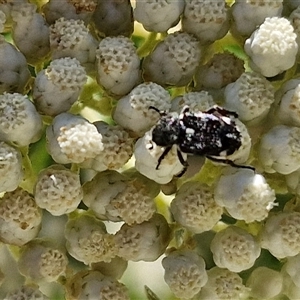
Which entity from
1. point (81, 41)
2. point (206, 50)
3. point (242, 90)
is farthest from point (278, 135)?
point (81, 41)

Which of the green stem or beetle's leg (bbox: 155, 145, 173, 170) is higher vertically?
beetle's leg (bbox: 155, 145, 173, 170)

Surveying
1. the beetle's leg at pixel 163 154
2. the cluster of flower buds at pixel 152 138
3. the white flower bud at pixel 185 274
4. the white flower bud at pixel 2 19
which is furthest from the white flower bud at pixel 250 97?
the white flower bud at pixel 2 19

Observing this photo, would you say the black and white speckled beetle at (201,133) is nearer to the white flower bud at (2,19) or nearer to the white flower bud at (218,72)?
the white flower bud at (218,72)

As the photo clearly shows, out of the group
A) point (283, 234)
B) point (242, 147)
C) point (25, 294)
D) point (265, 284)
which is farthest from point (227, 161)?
point (25, 294)

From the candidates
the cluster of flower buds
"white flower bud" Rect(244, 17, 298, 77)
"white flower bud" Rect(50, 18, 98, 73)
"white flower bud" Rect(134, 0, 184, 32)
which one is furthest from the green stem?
"white flower bud" Rect(244, 17, 298, 77)

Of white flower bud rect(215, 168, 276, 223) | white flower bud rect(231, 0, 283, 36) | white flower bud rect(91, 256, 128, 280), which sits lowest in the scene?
white flower bud rect(91, 256, 128, 280)

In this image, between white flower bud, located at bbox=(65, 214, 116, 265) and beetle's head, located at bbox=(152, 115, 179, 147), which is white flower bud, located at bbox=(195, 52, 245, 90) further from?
white flower bud, located at bbox=(65, 214, 116, 265)
